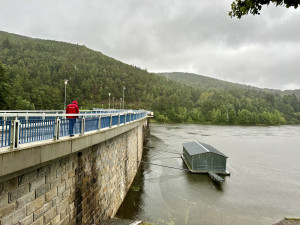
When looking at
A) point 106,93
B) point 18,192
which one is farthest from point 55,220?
point 106,93

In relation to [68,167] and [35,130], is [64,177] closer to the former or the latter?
[68,167]

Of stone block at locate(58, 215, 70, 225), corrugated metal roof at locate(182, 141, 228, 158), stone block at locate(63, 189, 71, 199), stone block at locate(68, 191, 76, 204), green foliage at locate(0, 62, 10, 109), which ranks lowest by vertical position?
corrugated metal roof at locate(182, 141, 228, 158)

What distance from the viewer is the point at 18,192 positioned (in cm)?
475

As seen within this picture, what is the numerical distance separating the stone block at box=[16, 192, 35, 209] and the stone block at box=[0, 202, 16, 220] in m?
0.13

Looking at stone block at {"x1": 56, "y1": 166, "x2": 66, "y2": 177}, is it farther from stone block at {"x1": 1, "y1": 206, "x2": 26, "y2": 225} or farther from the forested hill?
the forested hill

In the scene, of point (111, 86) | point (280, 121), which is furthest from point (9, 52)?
point (280, 121)

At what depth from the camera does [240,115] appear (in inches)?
4171

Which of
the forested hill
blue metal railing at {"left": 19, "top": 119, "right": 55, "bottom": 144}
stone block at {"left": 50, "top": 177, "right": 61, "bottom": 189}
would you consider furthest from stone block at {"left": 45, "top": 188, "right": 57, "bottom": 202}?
the forested hill

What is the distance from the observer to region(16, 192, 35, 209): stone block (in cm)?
477

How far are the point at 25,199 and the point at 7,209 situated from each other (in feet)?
1.60

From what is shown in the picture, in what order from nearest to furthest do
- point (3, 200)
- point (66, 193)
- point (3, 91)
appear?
1. point (3, 200)
2. point (66, 193)
3. point (3, 91)

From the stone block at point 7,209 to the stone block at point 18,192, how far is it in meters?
0.12

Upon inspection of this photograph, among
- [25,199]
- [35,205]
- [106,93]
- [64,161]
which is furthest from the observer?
[106,93]

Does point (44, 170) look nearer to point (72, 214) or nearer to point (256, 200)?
point (72, 214)
